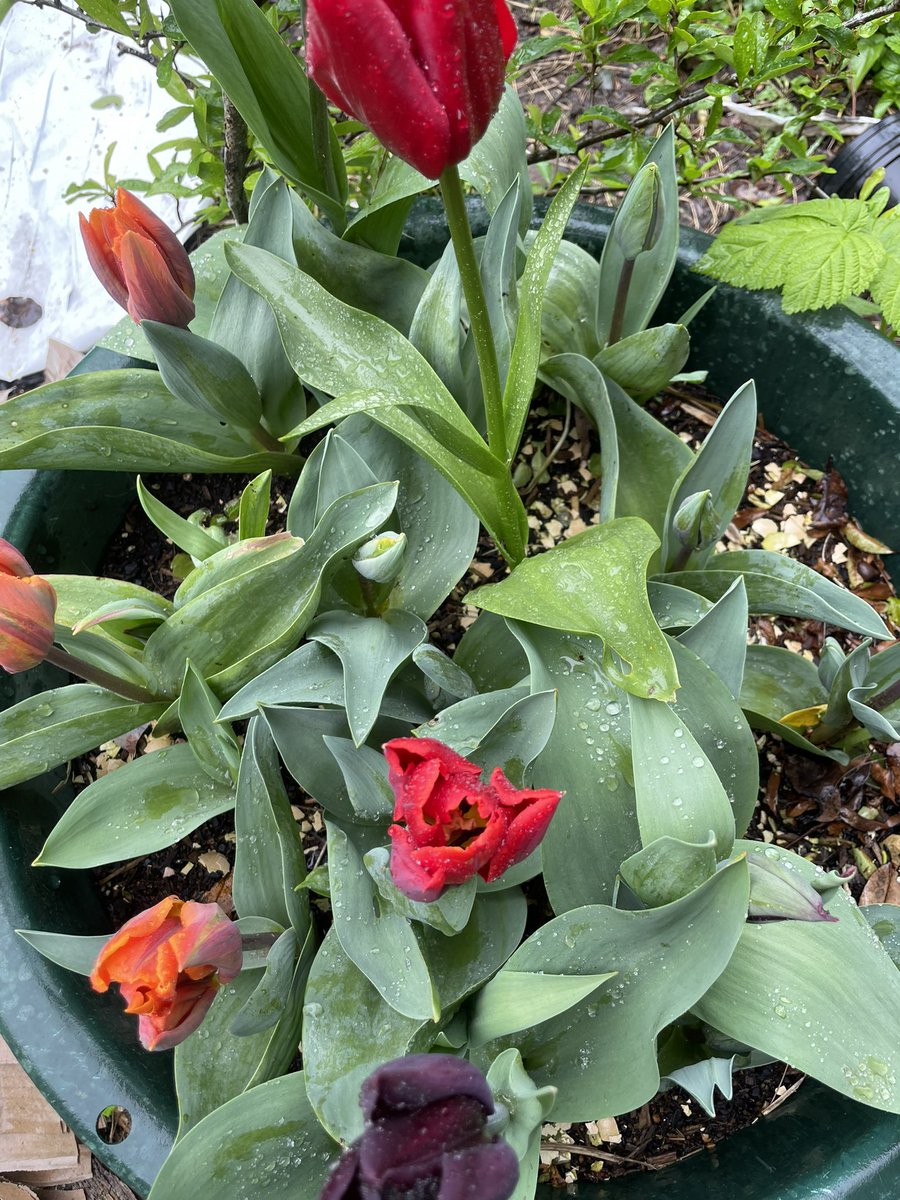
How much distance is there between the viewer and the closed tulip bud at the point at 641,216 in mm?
831

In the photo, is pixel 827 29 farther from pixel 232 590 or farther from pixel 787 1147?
pixel 787 1147

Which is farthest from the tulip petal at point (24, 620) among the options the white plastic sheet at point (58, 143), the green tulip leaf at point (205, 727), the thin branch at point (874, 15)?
the white plastic sheet at point (58, 143)

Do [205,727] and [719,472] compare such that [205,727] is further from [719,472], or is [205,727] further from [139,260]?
[719,472]

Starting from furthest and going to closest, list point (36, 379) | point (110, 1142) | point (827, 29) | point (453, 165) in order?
1. point (36, 379)
2. point (827, 29)
3. point (110, 1142)
4. point (453, 165)

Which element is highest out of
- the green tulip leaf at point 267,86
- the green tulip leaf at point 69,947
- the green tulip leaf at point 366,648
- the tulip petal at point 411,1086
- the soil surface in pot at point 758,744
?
the green tulip leaf at point 267,86

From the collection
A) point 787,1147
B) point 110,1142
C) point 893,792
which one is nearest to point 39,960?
point 110,1142

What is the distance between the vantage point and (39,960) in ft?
2.42

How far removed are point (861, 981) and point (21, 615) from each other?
2.00ft

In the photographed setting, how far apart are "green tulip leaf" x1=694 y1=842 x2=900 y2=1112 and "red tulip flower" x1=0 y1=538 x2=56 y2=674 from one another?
522mm

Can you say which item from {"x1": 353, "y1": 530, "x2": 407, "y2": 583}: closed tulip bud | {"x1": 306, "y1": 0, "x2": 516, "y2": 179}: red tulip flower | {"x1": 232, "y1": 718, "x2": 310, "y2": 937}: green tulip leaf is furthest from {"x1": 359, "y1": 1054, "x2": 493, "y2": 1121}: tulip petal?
{"x1": 306, "y1": 0, "x2": 516, "y2": 179}: red tulip flower

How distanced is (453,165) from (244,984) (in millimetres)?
615

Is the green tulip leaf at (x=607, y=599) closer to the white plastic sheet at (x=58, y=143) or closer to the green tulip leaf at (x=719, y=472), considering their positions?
the green tulip leaf at (x=719, y=472)

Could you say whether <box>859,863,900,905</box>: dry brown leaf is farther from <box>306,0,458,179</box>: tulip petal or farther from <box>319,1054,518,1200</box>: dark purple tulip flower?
<box>306,0,458,179</box>: tulip petal

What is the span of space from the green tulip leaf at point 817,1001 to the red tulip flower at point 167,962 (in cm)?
33
